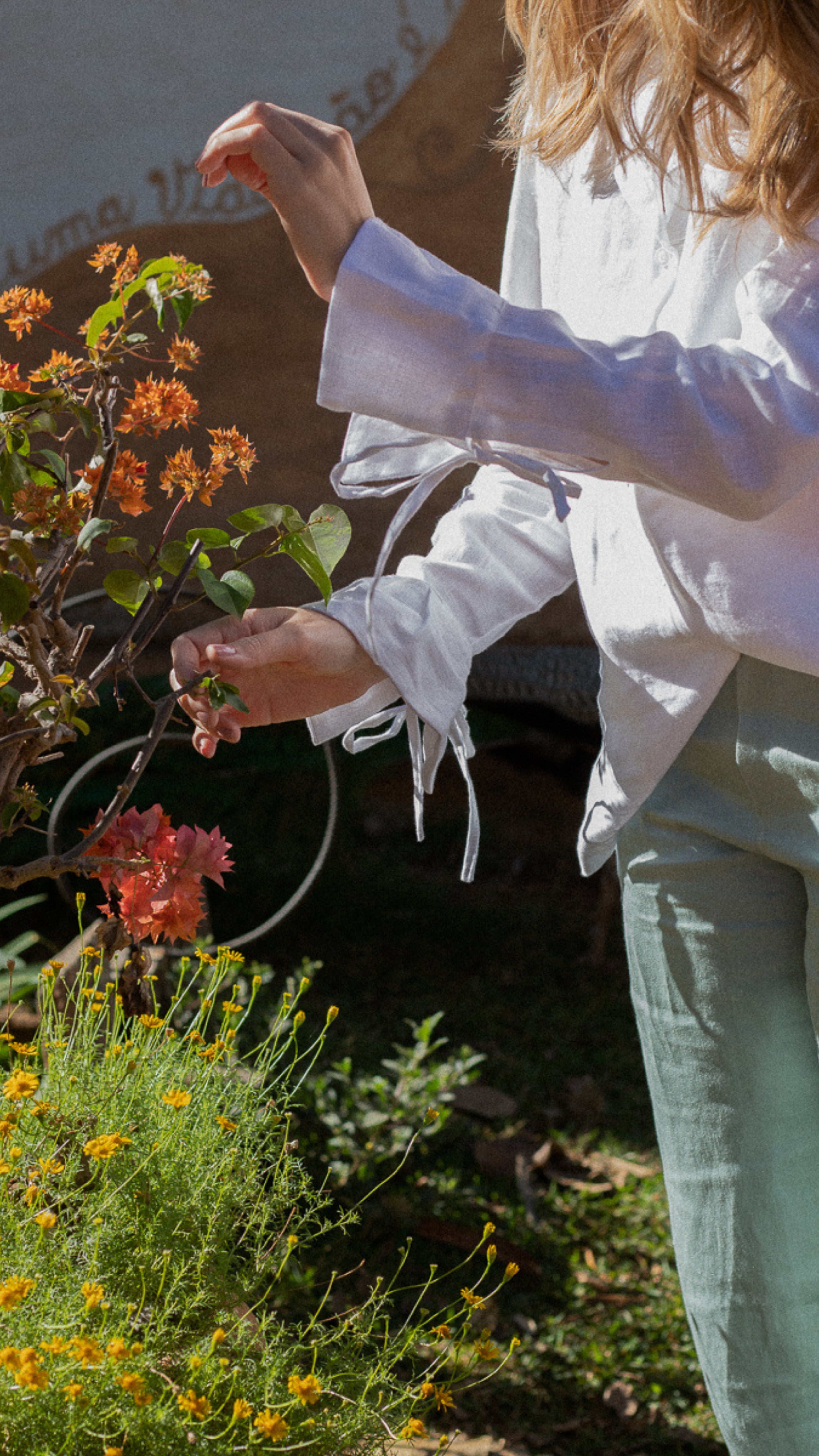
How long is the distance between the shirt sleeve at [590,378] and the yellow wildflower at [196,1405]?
2.38ft

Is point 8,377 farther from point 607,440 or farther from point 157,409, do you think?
point 607,440

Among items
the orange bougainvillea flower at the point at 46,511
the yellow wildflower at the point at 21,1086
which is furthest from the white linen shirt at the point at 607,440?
the yellow wildflower at the point at 21,1086

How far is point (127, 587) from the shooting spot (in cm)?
97

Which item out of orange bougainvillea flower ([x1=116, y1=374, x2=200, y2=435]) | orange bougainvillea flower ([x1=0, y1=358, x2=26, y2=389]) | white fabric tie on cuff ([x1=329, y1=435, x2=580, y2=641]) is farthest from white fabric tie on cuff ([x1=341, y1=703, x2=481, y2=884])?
orange bougainvillea flower ([x1=0, y1=358, x2=26, y2=389])

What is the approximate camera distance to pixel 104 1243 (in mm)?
1181

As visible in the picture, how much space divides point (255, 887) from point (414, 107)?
2.08 meters

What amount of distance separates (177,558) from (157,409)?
0.14m

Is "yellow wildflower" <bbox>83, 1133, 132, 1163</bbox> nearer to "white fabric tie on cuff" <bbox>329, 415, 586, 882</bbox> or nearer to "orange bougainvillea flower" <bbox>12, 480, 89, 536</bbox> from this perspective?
"white fabric tie on cuff" <bbox>329, 415, 586, 882</bbox>

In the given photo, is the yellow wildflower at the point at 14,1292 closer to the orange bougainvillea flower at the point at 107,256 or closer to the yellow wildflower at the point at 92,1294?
the yellow wildflower at the point at 92,1294

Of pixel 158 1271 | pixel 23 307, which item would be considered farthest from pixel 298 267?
pixel 158 1271

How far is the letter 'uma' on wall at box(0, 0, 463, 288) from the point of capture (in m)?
2.87

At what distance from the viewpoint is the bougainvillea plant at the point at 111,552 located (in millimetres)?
952

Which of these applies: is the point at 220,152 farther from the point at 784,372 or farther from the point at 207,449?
the point at 207,449

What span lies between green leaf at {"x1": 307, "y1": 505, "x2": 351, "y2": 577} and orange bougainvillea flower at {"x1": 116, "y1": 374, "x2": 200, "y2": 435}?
0.13 m
